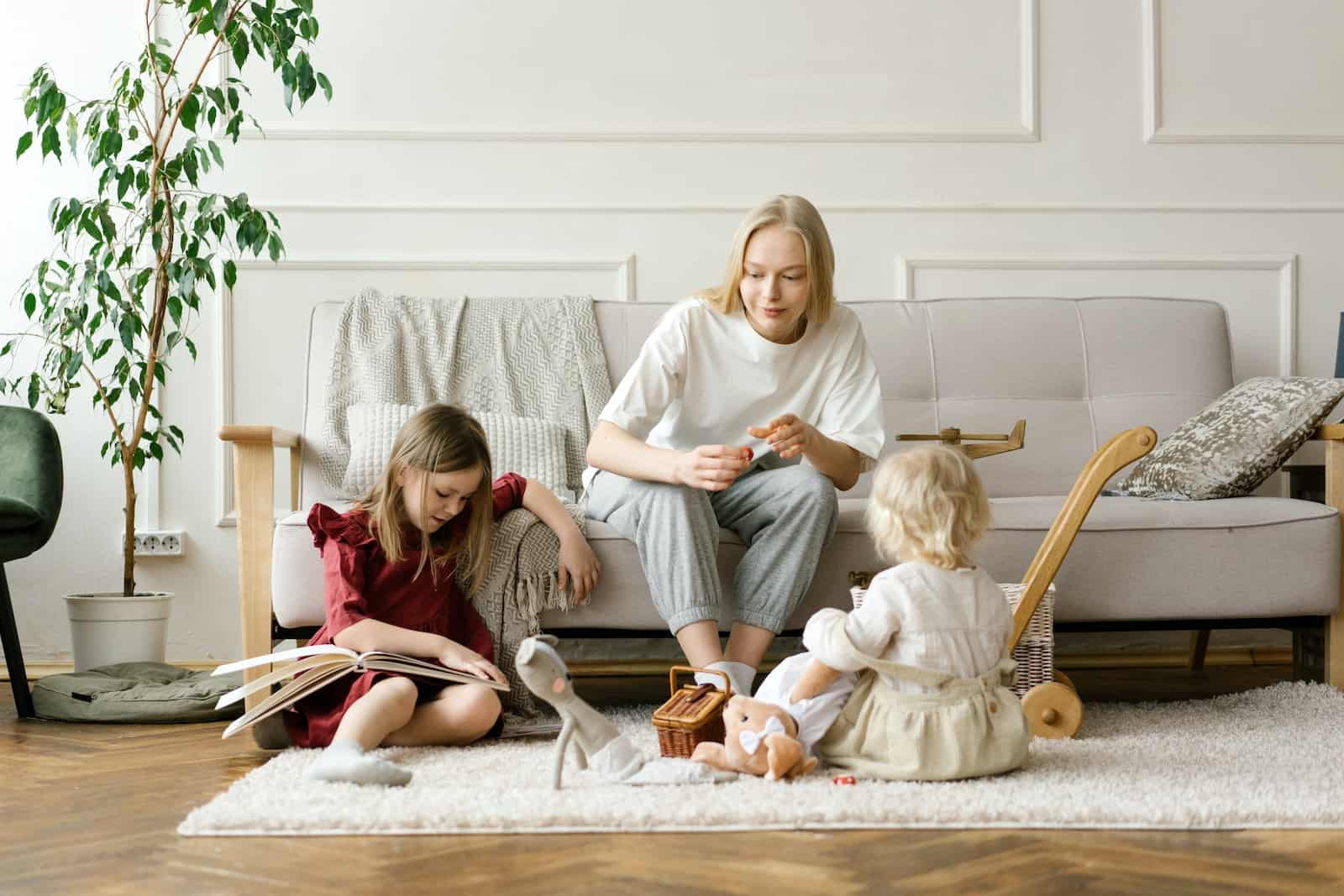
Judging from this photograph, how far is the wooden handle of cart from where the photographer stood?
2037mm

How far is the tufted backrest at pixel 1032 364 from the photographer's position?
9.08 ft

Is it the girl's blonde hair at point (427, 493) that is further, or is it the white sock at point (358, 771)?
the girl's blonde hair at point (427, 493)

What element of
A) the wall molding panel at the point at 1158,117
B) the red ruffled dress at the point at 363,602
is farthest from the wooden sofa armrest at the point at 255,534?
the wall molding panel at the point at 1158,117

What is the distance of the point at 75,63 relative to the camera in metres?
3.08

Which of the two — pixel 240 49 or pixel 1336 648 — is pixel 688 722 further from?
pixel 240 49

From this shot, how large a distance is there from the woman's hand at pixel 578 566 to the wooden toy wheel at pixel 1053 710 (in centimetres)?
70

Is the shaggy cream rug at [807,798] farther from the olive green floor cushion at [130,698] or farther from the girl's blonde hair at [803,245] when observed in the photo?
the girl's blonde hair at [803,245]

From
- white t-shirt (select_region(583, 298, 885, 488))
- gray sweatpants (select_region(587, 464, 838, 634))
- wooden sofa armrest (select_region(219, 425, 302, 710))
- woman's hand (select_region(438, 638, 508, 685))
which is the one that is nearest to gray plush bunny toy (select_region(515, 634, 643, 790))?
woman's hand (select_region(438, 638, 508, 685))

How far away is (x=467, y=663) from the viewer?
1921 mm

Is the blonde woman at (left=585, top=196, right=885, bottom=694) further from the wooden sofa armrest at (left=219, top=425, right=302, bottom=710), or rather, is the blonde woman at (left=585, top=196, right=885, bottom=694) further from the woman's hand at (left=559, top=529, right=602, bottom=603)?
the wooden sofa armrest at (left=219, top=425, right=302, bottom=710)

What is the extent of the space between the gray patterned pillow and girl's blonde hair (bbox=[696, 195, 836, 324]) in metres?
0.74

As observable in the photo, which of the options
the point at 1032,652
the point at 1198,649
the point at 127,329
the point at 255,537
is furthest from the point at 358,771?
the point at 1198,649

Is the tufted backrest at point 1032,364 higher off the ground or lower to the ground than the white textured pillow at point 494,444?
higher

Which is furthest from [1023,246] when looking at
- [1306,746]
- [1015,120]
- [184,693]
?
[184,693]
